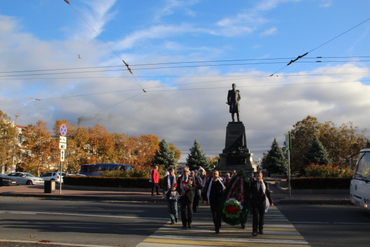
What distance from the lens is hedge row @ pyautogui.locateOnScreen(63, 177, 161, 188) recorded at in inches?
787

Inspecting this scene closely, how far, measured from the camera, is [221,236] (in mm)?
7379

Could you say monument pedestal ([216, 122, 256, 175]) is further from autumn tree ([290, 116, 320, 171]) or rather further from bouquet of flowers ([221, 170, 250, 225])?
autumn tree ([290, 116, 320, 171])

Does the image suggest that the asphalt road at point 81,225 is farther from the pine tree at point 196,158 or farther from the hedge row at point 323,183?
the pine tree at point 196,158

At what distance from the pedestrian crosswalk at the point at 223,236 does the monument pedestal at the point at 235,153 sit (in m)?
15.1

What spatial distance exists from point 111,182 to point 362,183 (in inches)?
622

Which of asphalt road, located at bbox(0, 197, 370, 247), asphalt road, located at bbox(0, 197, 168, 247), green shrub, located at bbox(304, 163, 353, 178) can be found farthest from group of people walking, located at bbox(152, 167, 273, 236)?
green shrub, located at bbox(304, 163, 353, 178)

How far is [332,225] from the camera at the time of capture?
870 cm

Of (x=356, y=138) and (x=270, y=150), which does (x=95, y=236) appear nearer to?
(x=270, y=150)

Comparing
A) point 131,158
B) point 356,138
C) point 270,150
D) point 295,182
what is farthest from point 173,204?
point 131,158

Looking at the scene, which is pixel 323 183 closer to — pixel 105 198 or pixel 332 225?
pixel 332 225

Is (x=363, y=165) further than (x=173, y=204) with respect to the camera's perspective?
Yes

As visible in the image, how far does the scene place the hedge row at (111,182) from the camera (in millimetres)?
20000

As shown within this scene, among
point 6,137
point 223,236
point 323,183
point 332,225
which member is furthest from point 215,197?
point 6,137

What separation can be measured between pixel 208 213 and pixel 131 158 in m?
62.4
